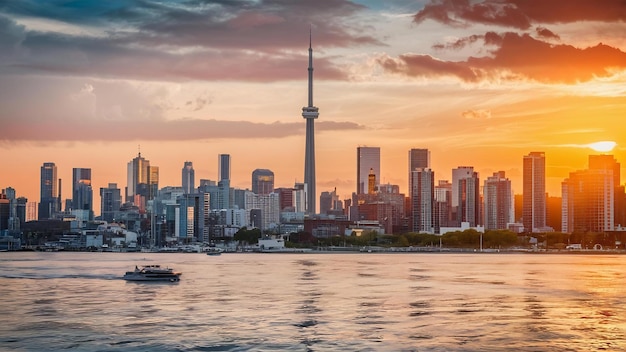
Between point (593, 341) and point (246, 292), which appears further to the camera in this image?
point (246, 292)

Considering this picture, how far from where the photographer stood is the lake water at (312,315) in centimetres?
5253

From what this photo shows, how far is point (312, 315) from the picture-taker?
6556 centimetres

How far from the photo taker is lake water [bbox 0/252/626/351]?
2068 inches

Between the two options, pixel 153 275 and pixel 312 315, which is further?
pixel 153 275

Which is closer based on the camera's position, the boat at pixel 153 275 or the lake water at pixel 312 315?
the lake water at pixel 312 315

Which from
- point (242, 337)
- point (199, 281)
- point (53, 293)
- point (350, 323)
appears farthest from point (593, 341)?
point (199, 281)

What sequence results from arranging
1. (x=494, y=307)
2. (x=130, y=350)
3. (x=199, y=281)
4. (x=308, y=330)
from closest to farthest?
(x=130, y=350) < (x=308, y=330) < (x=494, y=307) < (x=199, y=281)

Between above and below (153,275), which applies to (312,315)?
above

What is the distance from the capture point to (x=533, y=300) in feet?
263

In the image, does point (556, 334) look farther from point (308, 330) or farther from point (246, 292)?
point (246, 292)

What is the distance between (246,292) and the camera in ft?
284

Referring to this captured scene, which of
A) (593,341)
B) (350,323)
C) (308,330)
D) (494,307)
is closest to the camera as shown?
(593,341)

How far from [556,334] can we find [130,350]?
89.3 feet

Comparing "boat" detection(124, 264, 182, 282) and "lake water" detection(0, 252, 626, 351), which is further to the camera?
"boat" detection(124, 264, 182, 282)
